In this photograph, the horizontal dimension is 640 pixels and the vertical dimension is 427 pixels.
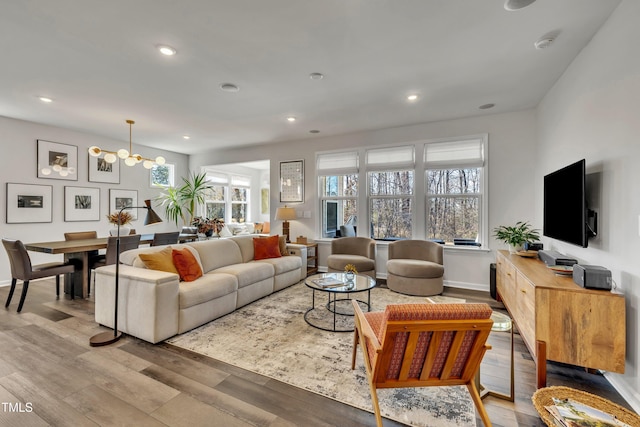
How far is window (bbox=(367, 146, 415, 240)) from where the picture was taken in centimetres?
513

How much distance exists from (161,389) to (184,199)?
18.9 ft

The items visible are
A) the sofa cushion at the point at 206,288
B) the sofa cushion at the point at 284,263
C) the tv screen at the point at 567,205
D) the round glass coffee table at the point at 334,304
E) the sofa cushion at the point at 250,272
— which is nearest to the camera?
the tv screen at the point at 567,205

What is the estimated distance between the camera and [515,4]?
2.03 meters

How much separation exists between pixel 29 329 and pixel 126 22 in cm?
321

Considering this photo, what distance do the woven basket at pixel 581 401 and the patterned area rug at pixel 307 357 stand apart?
565 millimetres

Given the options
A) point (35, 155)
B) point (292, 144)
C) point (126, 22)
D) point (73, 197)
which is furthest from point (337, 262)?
point (35, 155)

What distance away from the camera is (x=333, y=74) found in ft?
10.2

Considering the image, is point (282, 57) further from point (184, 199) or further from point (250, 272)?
point (184, 199)

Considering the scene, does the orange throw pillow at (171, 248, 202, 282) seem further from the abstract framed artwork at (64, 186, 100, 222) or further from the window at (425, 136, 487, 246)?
the window at (425, 136, 487, 246)

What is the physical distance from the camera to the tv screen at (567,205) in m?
2.38

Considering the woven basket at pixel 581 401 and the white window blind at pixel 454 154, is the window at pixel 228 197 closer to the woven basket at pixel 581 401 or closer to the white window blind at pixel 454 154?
the white window blind at pixel 454 154

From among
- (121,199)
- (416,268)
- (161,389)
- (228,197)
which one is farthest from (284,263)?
(228,197)

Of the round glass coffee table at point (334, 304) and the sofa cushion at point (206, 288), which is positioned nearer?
the sofa cushion at point (206, 288)

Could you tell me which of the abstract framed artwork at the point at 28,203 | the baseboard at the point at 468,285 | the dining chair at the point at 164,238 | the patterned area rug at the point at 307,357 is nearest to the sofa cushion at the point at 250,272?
the patterned area rug at the point at 307,357
